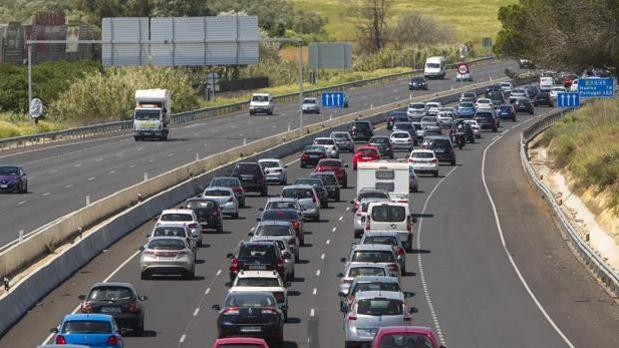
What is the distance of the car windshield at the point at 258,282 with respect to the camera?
118ft

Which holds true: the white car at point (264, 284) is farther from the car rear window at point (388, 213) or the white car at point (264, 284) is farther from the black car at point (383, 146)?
the black car at point (383, 146)

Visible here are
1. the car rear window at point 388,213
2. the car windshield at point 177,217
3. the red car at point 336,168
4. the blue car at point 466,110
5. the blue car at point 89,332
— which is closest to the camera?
the blue car at point 89,332

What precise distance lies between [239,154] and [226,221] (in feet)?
70.3

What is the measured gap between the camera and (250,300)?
32.2 meters

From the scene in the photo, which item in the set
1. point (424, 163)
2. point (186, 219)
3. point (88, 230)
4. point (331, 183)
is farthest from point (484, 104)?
point (88, 230)

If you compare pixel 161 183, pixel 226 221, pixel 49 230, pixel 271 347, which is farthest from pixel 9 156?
pixel 271 347

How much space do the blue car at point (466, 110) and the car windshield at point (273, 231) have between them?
67.3 m

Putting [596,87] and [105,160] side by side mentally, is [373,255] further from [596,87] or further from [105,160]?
[596,87]

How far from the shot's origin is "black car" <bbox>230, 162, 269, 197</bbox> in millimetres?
70062

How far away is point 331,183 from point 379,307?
37.6 m

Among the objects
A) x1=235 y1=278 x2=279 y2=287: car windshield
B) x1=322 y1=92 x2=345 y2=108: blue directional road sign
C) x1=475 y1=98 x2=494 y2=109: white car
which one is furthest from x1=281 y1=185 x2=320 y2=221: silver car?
x1=475 y1=98 x2=494 y2=109: white car

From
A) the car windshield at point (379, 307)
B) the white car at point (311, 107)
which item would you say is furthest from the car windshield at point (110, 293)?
the white car at point (311, 107)

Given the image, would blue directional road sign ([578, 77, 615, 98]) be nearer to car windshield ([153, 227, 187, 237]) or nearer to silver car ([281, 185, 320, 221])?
silver car ([281, 185, 320, 221])

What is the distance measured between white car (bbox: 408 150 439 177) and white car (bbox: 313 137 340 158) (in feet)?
25.0
